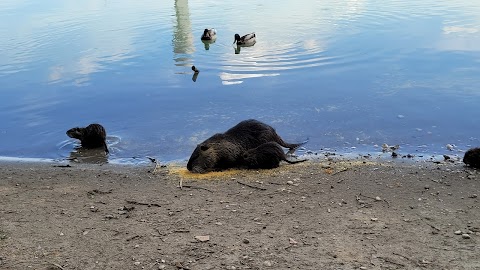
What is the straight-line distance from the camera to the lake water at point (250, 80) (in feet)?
33.8

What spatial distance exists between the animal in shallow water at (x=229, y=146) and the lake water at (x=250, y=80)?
2.91 feet

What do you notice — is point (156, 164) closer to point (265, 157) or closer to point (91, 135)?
point (91, 135)

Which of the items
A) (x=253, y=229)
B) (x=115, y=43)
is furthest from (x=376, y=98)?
(x=115, y=43)

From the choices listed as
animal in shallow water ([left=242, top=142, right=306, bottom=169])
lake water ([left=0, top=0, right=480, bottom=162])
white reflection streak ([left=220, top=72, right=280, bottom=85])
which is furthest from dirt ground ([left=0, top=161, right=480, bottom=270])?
white reflection streak ([left=220, top=72, right=280, bottom=85])

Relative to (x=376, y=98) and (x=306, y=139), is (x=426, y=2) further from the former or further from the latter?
(x=306, y=139)

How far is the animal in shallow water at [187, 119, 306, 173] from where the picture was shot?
8.54m

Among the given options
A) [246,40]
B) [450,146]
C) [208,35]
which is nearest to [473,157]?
[450,146]

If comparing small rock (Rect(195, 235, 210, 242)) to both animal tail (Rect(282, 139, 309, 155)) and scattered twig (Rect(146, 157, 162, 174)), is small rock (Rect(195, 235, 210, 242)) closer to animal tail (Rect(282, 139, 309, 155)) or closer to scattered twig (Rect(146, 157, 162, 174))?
scattered twig (Rect(146, 157, 162, 174))

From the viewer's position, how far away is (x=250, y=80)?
44.7 feet

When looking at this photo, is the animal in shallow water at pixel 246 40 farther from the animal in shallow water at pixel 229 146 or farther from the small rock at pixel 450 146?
the small rock at pixel 450 146

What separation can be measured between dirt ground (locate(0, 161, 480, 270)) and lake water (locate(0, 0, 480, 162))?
4.89 feet

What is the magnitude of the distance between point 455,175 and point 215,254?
3930mm

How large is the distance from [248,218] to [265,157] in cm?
218

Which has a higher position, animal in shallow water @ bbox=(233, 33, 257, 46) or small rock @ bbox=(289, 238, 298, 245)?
animal in shallow water @ bbox=(233, 33, 257, 46)
